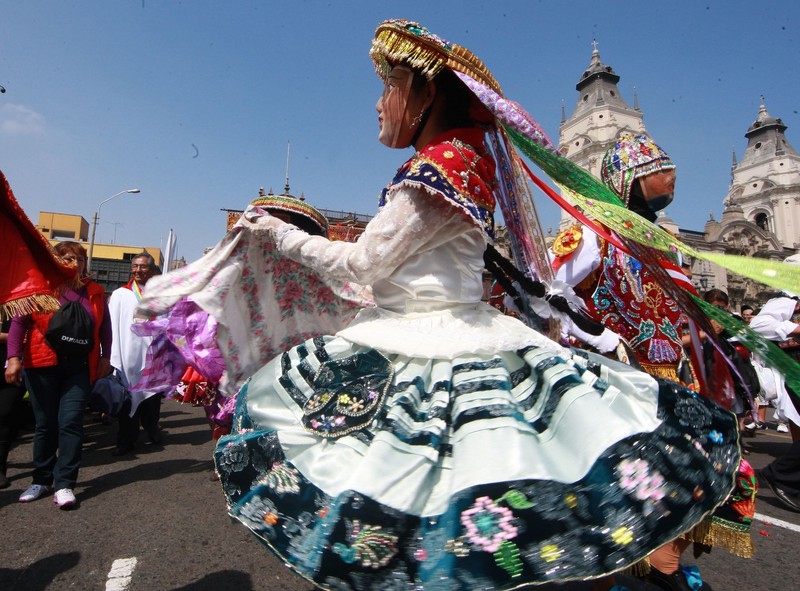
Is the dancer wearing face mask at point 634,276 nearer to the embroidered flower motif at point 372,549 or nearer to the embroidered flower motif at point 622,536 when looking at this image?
the embroidered flower motif at point 622,536

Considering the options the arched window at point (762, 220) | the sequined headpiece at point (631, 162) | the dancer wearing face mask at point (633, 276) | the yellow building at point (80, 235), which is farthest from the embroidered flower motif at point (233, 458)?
the arched window at point (762, 220)

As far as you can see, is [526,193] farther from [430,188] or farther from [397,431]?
[397,431]

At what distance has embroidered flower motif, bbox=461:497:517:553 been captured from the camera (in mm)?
1043

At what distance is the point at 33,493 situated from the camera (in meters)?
3.76

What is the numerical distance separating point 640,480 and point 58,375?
13.7ft

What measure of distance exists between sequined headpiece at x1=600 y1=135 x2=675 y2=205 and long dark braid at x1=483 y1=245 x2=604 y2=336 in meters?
0.81

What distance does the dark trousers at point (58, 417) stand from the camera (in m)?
3.73

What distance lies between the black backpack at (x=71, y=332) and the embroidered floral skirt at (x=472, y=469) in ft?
10.2

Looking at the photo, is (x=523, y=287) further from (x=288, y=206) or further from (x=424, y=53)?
(x=288, y=206)

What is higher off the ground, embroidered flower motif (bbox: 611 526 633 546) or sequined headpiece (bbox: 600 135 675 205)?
sequined headpiece (bbox: 600 135 675 205)

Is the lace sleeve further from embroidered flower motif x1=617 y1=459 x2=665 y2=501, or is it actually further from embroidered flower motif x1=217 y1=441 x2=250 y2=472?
embroidered flower motif x1=617 y1=459 x2=665 y2=501

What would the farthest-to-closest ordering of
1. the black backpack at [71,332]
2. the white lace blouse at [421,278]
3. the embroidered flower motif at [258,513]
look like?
the black backpack at [71,332] < the white lace blouse at [421,278] < the embroidered flower motif at [258,513]

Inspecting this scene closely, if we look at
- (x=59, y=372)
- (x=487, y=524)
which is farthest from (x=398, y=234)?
(x=59, y=372)

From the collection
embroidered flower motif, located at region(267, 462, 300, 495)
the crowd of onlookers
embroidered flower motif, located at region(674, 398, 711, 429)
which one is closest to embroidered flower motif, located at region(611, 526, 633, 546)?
embroidered flower motif, located at region(674, 398, 711, 429)
